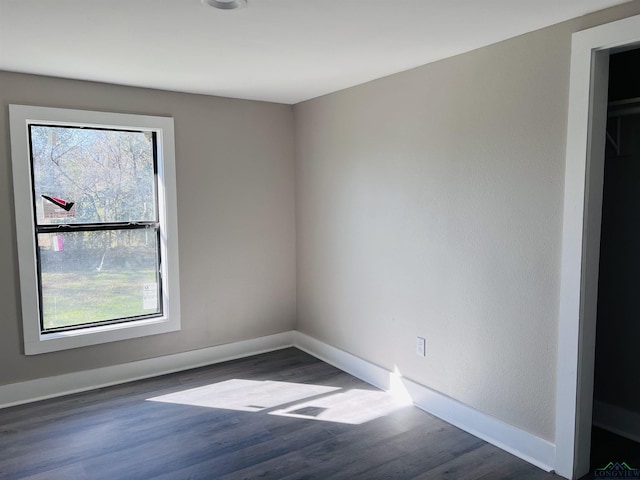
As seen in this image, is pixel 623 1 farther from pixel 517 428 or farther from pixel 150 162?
pixel 150 162

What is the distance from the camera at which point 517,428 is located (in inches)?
103

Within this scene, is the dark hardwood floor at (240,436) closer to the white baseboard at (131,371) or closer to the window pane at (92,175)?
the white baseboard at (131,371)

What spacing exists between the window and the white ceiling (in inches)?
16.9

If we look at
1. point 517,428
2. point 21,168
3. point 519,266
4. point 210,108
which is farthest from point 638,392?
point 21,168

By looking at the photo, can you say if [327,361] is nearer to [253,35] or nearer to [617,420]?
[617,420]

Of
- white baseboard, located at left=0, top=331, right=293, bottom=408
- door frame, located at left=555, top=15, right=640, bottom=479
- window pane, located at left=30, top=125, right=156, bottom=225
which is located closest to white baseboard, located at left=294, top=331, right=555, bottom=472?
door frame, located at left=555, top=15, right=640, bottom=479

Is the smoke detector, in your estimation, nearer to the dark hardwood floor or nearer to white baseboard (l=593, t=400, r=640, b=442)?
the dark hardwood floor

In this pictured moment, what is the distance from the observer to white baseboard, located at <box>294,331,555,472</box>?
2510 millimetres

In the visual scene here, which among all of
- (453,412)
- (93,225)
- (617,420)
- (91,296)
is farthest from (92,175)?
(617,420)

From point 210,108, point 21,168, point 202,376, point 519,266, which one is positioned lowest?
point 202,376

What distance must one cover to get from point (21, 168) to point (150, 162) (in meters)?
0.89

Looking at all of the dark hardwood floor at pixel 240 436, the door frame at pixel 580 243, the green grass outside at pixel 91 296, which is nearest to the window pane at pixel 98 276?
the green grass outside at pixel 91 296

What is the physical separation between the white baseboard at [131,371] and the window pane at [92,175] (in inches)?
44.6

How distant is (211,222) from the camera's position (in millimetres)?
3984
